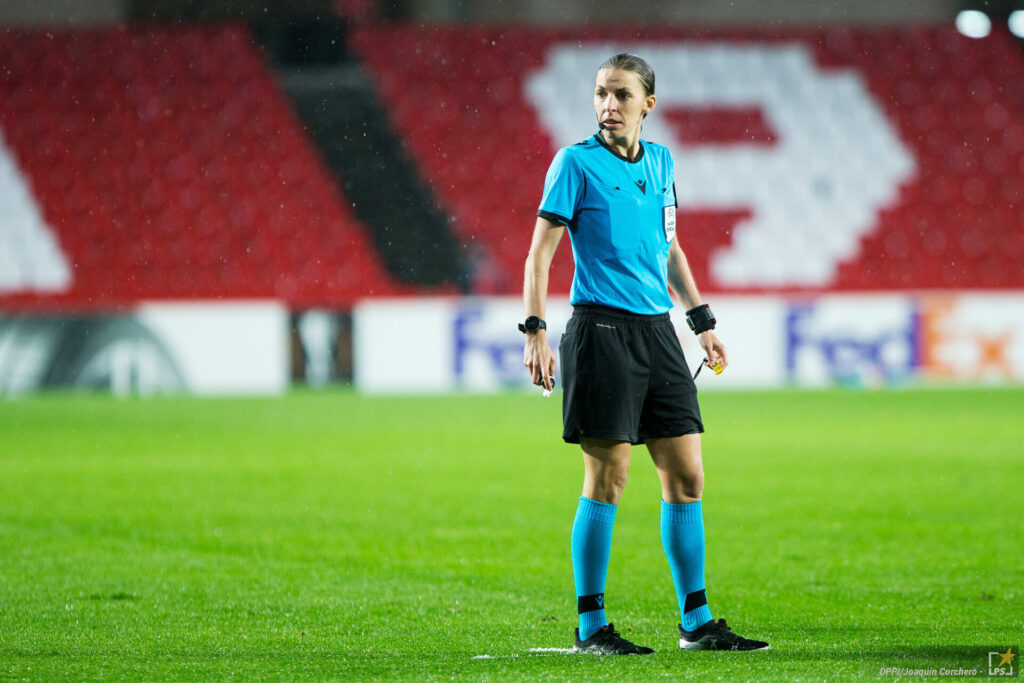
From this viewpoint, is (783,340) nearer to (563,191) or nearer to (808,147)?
(808,147)

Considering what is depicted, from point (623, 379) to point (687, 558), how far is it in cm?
58

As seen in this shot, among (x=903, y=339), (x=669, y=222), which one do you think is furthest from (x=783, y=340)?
(x=669, y=222)

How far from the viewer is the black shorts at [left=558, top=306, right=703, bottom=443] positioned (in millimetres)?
4000

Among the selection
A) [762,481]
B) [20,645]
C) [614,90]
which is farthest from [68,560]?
[762,481]

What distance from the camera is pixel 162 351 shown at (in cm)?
1759

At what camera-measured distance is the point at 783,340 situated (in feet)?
60.9

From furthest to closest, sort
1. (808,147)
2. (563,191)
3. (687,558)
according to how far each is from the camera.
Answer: (808,147), (687,558), (563,191)

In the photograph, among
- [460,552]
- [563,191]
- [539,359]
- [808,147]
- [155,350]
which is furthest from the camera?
[808,147]

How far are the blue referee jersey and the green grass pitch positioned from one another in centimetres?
104

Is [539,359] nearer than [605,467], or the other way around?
[539,359]

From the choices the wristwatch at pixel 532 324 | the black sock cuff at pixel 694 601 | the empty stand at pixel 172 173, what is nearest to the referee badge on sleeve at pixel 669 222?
the wristwatch at pixel 532 324

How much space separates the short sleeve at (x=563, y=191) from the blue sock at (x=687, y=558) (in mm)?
921

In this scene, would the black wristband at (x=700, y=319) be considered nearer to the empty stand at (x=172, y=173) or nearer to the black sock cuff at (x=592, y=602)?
the black sock cuff at (x=592, y=602)

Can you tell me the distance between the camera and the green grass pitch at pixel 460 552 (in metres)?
4.11
